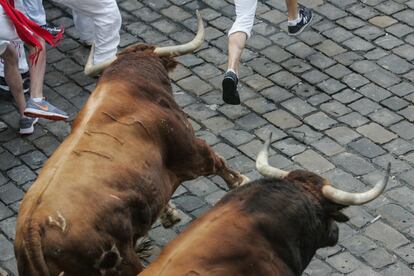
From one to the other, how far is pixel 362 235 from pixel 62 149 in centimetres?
261

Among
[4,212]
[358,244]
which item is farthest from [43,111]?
[358,244]

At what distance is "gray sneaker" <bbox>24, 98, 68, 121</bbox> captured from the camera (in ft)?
30.3

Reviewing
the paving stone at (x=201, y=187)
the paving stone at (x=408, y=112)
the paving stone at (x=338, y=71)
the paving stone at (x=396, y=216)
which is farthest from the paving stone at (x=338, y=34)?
the paving stone at (x=396, y=216)

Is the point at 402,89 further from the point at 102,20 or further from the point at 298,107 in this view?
the point at 102,20

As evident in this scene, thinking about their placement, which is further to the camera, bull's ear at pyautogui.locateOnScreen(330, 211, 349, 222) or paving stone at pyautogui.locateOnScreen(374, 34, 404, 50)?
paving stone at pyautogui.locateOnScreen(374, 34, 404, 50)

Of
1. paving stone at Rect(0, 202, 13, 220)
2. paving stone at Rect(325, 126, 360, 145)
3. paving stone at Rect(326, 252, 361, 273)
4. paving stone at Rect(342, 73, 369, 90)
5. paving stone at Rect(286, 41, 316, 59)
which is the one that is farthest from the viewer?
paving stone at Rect(286, 41, 316, 59)

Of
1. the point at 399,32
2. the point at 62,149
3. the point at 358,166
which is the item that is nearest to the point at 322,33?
the point at 399,32

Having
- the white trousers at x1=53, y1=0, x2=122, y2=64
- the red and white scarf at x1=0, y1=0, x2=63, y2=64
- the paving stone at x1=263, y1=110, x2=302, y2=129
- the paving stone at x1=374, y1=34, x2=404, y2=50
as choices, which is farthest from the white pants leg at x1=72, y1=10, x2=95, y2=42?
the paving stone at x1=374, y1=34, x2=404, y2=50

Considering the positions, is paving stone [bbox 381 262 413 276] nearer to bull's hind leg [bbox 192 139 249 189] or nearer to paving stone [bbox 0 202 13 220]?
bull's hind leg [bbox 192 139 249 189]

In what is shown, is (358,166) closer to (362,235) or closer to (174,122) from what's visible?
(362,235)

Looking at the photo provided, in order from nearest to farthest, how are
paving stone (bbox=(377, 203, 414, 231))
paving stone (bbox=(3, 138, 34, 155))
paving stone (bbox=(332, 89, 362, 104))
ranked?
paving stone (bbox=(377, 203, 414, 231)) < paving stone (bbox=(3, 138, 34, 155)) < paving stone (bbox=(332, 89, 362, 104))

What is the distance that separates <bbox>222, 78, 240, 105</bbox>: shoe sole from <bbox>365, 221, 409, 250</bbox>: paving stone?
80.1 inches

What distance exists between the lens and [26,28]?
9172 mm

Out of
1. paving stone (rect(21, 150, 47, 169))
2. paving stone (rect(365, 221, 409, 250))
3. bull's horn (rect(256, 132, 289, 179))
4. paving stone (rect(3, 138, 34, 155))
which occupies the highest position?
bull's horn (rect(256, 132, 289, 179))
